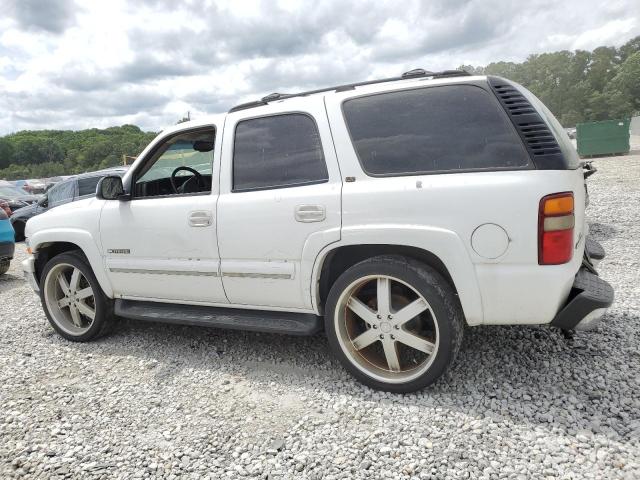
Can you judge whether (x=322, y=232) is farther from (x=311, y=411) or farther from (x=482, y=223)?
(x=311, y=411)

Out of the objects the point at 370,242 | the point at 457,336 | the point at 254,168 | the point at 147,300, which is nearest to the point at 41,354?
the point at 147,300

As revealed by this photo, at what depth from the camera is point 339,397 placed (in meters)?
2.93

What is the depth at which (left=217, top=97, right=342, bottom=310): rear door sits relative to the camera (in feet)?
9.63

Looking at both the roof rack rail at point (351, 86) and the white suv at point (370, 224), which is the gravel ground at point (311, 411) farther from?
the roof rack rail at point (351, 86)

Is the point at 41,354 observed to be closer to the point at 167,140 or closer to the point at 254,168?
the point at 167,140

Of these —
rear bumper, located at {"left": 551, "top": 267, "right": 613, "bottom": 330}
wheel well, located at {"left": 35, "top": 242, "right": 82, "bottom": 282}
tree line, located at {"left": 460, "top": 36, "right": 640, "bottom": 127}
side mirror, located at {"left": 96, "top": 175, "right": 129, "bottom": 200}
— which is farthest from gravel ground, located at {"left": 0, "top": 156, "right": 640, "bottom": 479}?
tree line, located at {"left": 460, "top": 36, "right": 640, "bottom": 127}

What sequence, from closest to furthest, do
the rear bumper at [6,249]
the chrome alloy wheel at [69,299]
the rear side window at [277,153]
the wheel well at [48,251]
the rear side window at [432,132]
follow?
the rear side window at [432,132] < the rear side window at [277,153] < the chrome alloy wheel at [69,299] < the wheel well at [48,251] < the rear bumper at [6,249]

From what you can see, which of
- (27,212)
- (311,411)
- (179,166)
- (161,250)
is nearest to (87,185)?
(27,212)

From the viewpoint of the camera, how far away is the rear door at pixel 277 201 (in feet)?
9.63

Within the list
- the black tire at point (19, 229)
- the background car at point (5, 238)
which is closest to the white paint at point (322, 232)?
the background car at point (5, 238)

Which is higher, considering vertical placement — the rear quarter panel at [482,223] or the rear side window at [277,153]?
the rear side window at [277,153]

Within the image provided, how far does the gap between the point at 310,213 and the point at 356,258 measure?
446mm

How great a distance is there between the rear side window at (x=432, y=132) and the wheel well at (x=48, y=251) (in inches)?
118

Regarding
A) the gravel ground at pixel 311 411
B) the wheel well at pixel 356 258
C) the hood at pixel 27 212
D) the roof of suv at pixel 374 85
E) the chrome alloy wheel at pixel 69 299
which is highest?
the roof of suv at pixel 374 85
